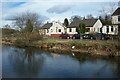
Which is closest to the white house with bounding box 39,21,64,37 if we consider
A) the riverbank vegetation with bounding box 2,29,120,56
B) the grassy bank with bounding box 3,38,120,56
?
the riverbank vegetation with bounding box 2,29,120,56

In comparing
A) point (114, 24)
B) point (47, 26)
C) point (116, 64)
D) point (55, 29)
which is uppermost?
point (47, 26)

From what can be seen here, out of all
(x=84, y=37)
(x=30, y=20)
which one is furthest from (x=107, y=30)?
(x=30, y=20)

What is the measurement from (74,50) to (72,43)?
1492 mm

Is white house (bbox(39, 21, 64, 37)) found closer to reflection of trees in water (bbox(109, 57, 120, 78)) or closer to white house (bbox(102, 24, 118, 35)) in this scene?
white house (bbox(102, 24, 118, 35))

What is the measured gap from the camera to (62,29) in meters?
56.1

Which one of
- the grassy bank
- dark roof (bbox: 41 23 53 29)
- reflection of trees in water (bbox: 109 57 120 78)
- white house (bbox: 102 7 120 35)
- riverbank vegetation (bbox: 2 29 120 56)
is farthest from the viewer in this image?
dark roof (bbox: 41 23 53 29)

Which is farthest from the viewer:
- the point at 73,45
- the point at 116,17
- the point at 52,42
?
the point at 116,17

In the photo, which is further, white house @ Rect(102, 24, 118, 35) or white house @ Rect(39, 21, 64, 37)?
white house @ Rect(39, 21, 64, 37)

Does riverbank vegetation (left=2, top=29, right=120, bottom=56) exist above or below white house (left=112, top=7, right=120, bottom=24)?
below

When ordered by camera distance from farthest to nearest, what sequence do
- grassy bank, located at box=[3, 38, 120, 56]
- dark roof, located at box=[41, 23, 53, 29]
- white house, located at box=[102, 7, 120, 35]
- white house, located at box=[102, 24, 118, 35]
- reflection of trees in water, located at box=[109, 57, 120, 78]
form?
1. dark roof, located at box=[41, 23, 53, 29]
2. white house, located at box=[102, 7, 120, 35]
3. white house, located at box=[102, 24, 118, 35]
4. grassy bank, located at box=[3, 38, 120, 56]
5. reflection of trees in water, located at box=[109, 57, 120, 78]

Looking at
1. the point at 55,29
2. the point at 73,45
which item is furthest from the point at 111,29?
the point at 55,29

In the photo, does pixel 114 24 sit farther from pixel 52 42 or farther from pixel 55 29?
pixel 55 29

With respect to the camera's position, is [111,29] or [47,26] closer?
[111,29]

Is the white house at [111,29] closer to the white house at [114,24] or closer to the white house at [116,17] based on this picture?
the white house at [114,24]
